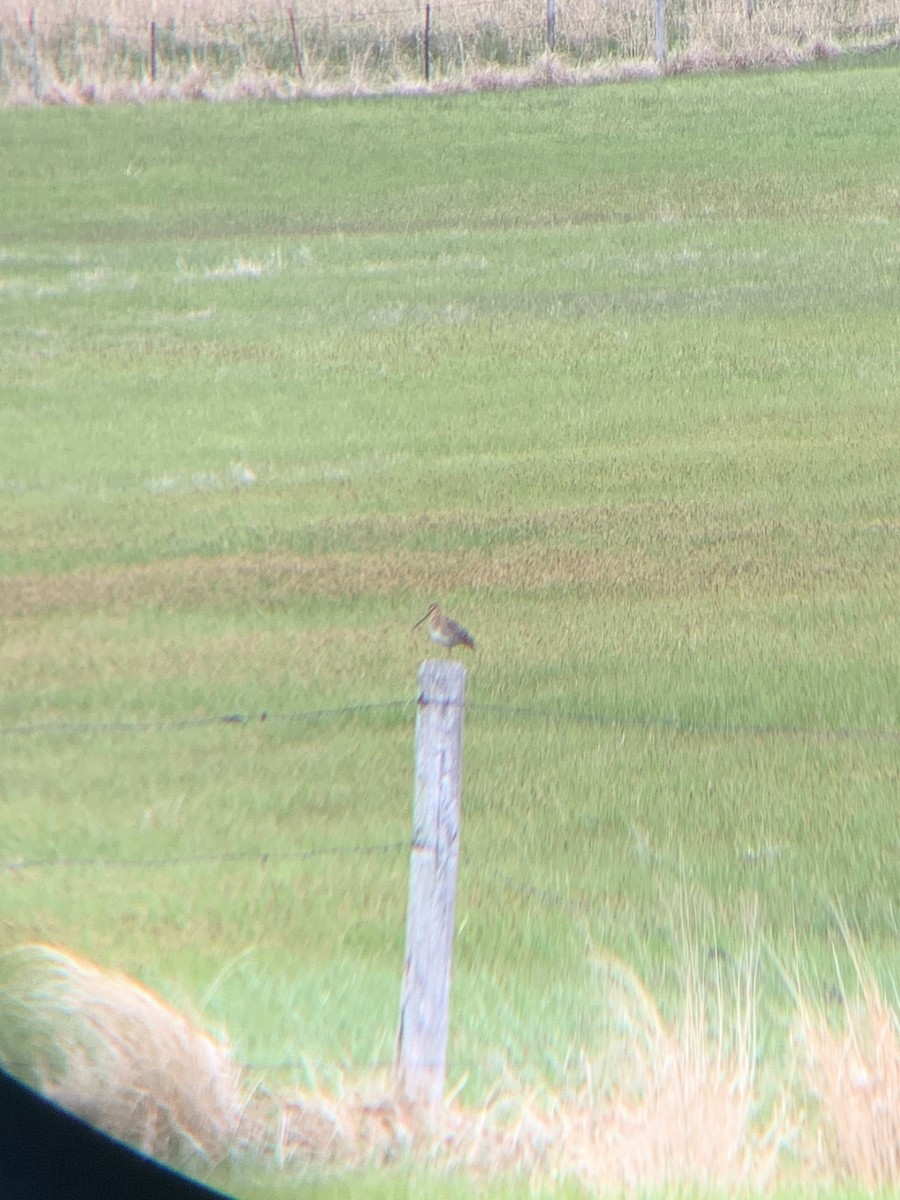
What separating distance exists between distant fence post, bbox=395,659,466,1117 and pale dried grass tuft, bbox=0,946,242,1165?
45 cm

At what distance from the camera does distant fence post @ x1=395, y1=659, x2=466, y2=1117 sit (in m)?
4.73

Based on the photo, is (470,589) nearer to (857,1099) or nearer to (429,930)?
(429,930)

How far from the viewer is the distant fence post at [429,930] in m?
4.73

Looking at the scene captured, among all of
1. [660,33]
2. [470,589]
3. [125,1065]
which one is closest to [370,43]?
[660,33]

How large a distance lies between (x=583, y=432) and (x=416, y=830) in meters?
9.23

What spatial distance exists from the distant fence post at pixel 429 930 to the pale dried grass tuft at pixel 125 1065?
1.47 ft

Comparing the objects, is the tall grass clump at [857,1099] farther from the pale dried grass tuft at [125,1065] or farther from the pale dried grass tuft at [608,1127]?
the pale dried grass tuft at [125,1065]

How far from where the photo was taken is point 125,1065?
4.66 meters

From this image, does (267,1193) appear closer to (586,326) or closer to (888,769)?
(888,769)

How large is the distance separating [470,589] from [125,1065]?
596 centimetres

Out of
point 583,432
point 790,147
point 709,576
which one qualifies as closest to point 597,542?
point 709,576

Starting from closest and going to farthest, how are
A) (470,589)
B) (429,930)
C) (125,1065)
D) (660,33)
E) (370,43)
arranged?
(125,1065) < (429,930) < (470,589) < (660,33) < (370,43)

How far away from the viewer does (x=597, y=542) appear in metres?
11.3

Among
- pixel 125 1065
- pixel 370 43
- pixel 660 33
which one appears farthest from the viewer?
pixel 370 43
